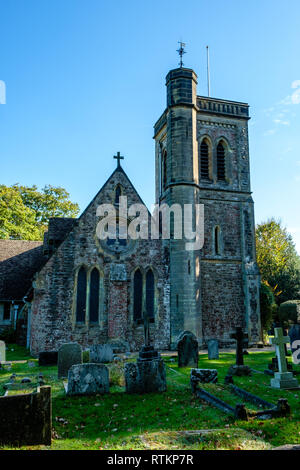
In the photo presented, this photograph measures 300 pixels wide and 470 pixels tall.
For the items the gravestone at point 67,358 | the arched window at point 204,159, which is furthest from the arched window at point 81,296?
the arched window at point 204,159

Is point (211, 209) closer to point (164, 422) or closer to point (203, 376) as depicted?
point (203, 376)

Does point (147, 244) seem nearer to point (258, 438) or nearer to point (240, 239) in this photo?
point (240, 239)

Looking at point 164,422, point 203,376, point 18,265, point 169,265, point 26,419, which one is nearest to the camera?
point 26,419

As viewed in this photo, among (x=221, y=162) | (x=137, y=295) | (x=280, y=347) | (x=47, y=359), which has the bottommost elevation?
(x=47, y=359)

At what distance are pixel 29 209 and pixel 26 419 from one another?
33.1 meters

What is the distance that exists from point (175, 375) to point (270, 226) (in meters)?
33.7

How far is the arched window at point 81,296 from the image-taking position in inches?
731

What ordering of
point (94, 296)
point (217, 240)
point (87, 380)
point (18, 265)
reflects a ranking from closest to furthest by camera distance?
point (87, 380)
point (94, 296)
point (217, 240)
point (18, 265)

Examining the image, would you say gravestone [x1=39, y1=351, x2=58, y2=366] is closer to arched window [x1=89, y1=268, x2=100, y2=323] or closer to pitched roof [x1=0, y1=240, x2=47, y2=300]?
arched window [x1=89, y1=268, x2=100, y2=323]

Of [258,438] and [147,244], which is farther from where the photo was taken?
[147,244]

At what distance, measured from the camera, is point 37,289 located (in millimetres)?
17781

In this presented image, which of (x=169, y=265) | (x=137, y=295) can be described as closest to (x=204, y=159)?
(x=169, y=265)

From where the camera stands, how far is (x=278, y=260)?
132ft

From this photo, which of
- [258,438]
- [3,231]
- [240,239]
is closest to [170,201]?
[240,239]
